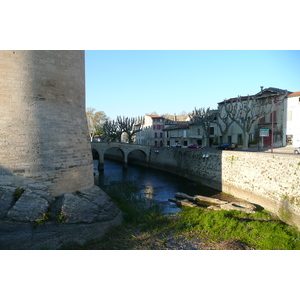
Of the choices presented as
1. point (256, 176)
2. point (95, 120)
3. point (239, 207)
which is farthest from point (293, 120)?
point (95, 120)

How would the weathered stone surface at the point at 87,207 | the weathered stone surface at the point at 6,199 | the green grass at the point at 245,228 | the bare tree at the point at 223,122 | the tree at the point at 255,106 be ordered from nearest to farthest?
the weathered stone surface at the point at 6,199
the weathered stone surface at the point at 87,207
the green grass at the point at 245,228
the tree at the point at 255,106
the bare tree at the point at 223,122

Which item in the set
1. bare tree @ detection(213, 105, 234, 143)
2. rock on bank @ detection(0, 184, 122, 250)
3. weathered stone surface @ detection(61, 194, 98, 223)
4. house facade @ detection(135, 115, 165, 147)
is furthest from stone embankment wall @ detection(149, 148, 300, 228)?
house facade @ detection(135, 115, 165, 147)

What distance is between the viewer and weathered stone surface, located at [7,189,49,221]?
24.2ft

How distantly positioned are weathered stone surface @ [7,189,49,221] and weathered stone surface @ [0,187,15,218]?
16 cm

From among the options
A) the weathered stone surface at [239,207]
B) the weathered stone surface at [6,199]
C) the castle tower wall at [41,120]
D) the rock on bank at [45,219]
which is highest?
the castle tower wall at [41,120]

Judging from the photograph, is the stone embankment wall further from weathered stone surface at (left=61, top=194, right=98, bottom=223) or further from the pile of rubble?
weathered stone surface at (left=61, top=194, right=98, bottom=223)

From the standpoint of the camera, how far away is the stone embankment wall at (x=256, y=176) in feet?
35.9

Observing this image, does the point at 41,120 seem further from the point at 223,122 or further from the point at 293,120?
the point at 223,122

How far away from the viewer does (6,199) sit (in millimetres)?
7539

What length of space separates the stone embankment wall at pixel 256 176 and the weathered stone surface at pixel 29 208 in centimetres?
1044

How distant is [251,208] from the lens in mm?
11977

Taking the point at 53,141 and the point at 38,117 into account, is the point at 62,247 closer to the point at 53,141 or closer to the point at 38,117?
the point at 53,141

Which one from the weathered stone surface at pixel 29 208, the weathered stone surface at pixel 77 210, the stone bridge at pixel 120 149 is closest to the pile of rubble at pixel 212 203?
the weathered stone surface at pixel 77 210

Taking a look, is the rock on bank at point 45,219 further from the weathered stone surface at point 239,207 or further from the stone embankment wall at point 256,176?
the stone embankment wall at point 256,176
